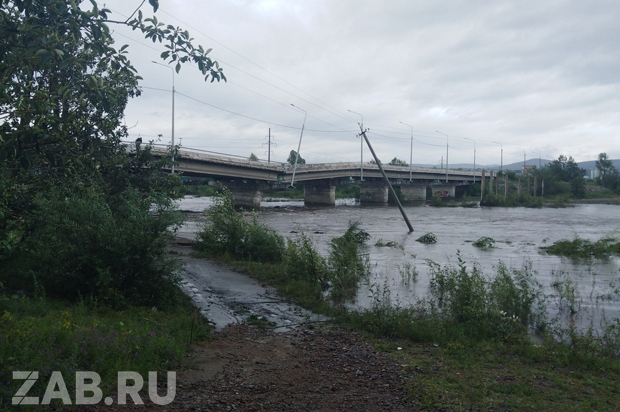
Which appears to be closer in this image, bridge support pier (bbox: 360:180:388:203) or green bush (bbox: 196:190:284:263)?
green bush (bbox: 196:190:284:263)

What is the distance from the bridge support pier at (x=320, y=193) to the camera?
76812mm

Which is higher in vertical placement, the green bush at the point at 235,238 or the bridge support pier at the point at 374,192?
the bridge support pier at the point at 374,192

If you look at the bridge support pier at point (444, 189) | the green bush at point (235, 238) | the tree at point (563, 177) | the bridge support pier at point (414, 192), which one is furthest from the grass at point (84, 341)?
the tree at point (563, 177)

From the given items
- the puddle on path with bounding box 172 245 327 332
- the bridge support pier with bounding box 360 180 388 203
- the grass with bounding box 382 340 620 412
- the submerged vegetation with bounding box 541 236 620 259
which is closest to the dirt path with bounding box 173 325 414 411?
the grass with bounding box 382 340 620 412

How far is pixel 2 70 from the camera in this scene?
498 cm

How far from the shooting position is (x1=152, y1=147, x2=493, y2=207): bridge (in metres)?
54.0

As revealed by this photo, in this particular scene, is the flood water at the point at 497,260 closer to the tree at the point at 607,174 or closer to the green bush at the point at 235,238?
the green bush at the point at 235,238

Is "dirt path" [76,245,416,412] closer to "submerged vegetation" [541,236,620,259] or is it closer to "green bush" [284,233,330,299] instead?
"green bush" [284,233,330,299]

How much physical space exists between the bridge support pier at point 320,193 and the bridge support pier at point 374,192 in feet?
30.7

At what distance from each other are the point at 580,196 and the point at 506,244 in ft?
272

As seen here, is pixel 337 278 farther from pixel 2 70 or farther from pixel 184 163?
pixel 184 163

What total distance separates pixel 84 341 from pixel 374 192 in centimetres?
8098

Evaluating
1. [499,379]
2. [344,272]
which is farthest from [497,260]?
[499,379]

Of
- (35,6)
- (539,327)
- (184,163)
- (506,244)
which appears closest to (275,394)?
(35,6)
